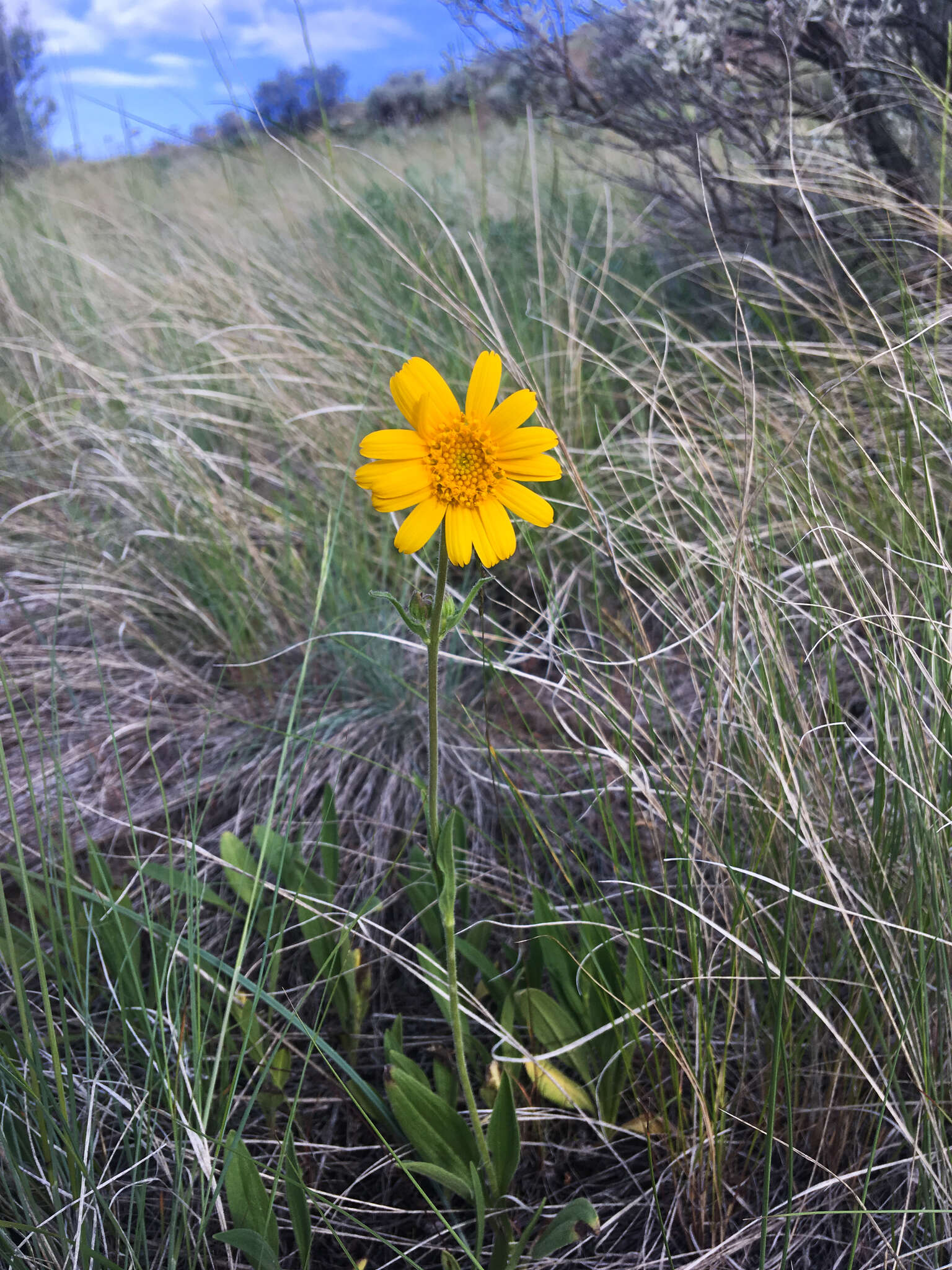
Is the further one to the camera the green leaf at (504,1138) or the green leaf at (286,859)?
the green leaf at (286,859)

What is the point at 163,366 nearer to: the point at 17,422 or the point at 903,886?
the point at 17,422

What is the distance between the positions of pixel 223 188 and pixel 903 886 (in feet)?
19.2

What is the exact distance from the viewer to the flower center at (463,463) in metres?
0.71

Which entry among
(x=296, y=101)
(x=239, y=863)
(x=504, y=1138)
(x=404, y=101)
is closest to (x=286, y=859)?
(x=239, y=863)

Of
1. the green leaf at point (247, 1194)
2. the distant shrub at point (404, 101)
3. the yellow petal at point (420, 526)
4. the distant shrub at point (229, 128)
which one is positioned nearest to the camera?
the yellow petal at point (420, 526)

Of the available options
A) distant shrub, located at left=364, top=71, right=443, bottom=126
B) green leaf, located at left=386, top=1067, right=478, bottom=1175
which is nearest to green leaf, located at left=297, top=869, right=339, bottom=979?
green leaf, located at left=386, top=1067, right=478, bottom=1175

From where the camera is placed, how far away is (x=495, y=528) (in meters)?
0.72

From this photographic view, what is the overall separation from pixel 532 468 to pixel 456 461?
0.07 m

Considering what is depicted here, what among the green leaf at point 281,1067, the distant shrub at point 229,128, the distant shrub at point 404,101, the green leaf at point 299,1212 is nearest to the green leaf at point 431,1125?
the green leaf at point 299,1212

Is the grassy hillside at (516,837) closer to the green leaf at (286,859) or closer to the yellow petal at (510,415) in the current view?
the green leaf at (286,859)

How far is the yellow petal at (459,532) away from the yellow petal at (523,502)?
4 centimetres

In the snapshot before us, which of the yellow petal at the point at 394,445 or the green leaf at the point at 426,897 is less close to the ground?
the yellow petal at the point at 394,445

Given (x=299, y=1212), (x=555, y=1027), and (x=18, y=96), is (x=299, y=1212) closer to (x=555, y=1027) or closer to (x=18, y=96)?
(x=555, y=1027)

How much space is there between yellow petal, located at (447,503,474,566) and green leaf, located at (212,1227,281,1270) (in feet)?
2.08
